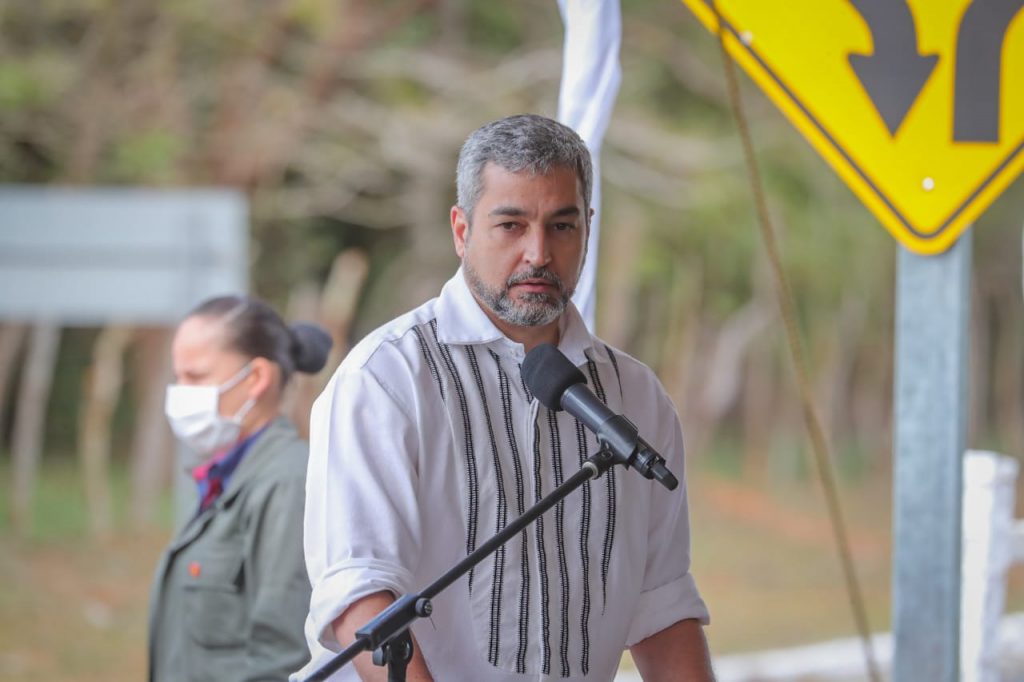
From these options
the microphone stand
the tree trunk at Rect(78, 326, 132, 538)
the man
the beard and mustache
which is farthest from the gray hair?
the tree trunk at Rect(78, 326, 132, 538)

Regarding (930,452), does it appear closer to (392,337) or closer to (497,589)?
(497,589)

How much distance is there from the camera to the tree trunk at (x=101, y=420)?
10555mm

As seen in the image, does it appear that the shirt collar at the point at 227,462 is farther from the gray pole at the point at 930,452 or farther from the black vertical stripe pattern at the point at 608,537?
the gray pole at the point at 930,452

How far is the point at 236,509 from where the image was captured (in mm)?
2812

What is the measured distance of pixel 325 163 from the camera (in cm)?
1107

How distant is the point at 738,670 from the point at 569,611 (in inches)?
251

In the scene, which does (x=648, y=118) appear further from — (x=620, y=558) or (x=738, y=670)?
(x=620, y=558)

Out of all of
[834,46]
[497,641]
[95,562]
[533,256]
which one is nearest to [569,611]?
[497,641]

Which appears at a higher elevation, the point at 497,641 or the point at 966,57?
the point at 966,57

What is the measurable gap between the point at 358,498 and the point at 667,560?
542 mm

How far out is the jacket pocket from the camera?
2734mm

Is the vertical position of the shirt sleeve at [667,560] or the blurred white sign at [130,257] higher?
the blurred white sign at [130,257]

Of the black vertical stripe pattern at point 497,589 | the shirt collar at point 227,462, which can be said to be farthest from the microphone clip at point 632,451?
the shirt collar at point 227,462

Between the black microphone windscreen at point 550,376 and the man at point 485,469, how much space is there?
0.12m
